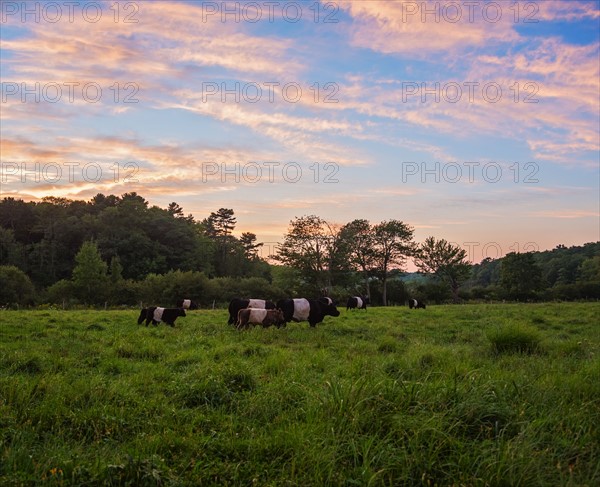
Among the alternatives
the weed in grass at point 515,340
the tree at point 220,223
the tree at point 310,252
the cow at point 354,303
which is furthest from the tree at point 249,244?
the weed in grass at point 515,340

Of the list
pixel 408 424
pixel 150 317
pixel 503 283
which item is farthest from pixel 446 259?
pixel 408 424

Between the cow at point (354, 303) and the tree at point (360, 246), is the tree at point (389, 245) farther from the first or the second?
the cow at point (354, 303)

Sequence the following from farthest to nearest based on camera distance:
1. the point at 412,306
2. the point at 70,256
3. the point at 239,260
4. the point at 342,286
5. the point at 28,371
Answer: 1. the point at 239,260
2. the point at 70,256
3. the point at 342,286
4. the point at 412,306
5. the point at 28,371

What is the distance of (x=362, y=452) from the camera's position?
4168 millimetres

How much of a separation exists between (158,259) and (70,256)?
15171 millimetres

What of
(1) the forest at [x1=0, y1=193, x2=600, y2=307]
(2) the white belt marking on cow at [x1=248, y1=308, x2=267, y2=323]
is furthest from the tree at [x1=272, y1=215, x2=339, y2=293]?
(2) the white belt marking on cow at [x1=248, y1=308, x2=267, y2=323]

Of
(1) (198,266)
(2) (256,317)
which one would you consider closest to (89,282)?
(1) (198,266)

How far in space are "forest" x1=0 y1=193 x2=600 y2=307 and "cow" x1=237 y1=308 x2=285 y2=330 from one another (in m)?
29.7

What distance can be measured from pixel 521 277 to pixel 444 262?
10.7m

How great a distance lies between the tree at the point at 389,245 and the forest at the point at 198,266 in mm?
→ 146

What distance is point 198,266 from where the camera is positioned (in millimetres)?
→ 72812

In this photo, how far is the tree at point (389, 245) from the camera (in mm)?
61938

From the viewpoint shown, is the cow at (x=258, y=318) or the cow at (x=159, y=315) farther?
the cow at (x=159, y=315)

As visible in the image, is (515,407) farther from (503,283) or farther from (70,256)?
(70,256)
